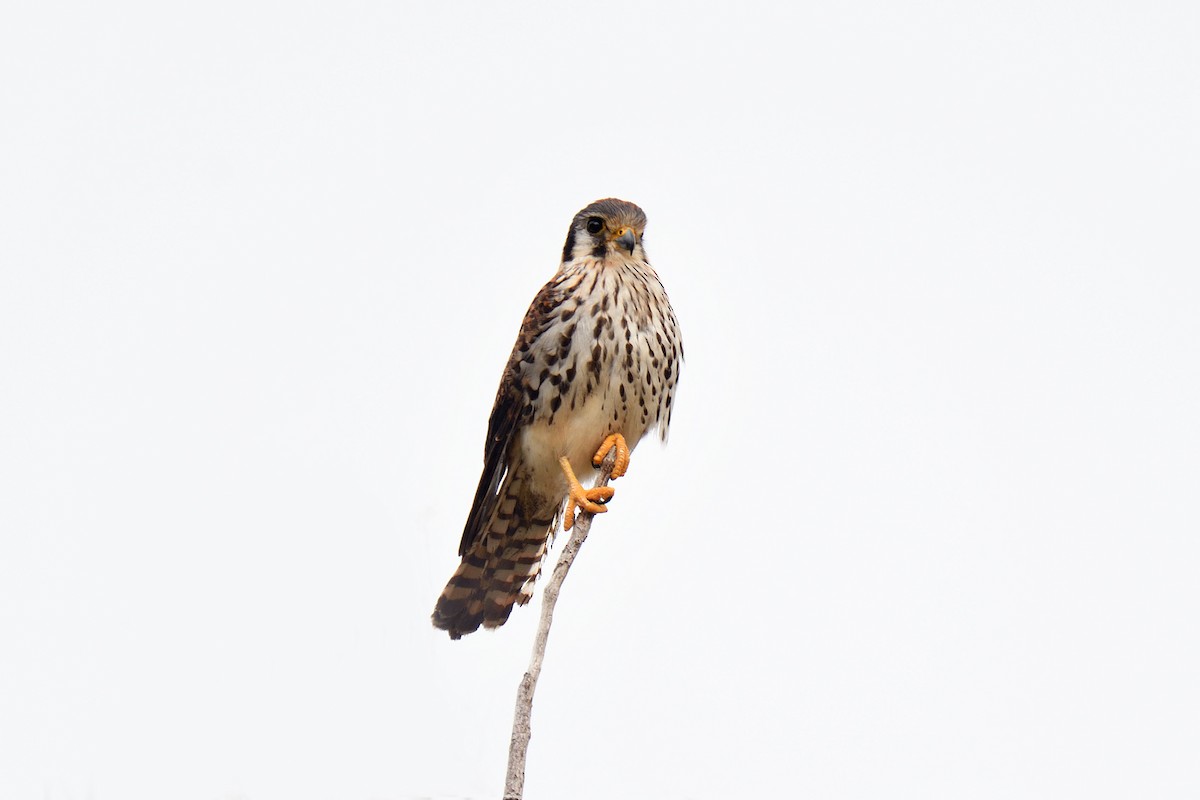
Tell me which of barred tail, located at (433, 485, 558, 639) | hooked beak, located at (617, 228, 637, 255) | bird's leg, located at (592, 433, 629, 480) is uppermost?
hooked beak, located at (617, 228, 637, 255)

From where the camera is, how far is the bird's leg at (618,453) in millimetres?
4578

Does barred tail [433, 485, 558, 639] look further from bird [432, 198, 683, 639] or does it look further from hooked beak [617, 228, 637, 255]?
hooked beak [617, 228, 637, 255]

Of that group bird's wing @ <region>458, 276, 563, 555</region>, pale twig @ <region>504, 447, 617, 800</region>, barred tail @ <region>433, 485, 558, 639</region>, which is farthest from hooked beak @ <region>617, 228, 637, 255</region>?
pale twig @ <region>504, 447, 617, 800</region>

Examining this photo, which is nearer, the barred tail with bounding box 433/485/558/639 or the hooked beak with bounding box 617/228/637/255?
the hooked beak with bounding box 617/228/637/255

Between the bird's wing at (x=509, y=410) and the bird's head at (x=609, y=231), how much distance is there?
0.73 ft

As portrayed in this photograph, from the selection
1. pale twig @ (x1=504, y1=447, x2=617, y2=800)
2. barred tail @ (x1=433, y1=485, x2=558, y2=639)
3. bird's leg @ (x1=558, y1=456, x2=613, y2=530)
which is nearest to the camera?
pale twig @ (x1=504, y1=447, x2=617, y2=800)

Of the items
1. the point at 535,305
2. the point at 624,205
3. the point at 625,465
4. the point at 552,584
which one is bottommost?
the point at 552,584

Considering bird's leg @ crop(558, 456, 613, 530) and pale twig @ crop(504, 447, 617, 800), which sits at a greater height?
bird's leg @ crop(558, 456, 613, 530)

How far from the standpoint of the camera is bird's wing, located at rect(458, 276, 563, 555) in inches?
184

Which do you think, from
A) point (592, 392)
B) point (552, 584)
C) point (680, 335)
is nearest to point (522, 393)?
point (592, 392)

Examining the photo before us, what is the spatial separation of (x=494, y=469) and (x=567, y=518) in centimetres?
40

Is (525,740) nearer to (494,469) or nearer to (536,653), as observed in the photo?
(536,653)

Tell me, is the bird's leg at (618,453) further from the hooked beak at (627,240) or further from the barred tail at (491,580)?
the hooked beak at (627,240)

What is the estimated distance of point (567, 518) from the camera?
458 centimetres
